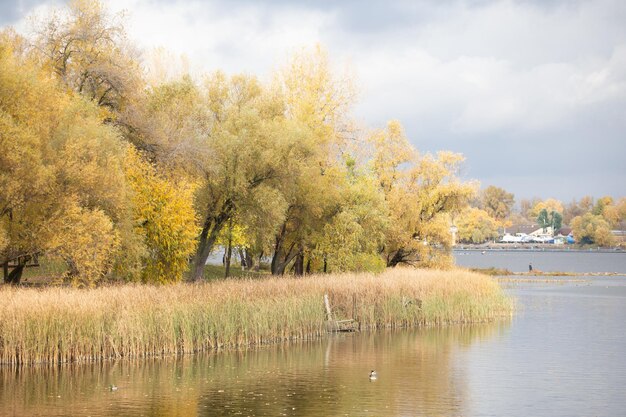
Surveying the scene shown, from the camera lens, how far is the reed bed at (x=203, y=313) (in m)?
31.7

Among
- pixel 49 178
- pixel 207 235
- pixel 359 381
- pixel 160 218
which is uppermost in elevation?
pixel 49 178

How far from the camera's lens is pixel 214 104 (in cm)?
5947

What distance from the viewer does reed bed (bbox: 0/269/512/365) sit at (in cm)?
3166

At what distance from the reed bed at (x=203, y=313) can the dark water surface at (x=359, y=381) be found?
0.94 m

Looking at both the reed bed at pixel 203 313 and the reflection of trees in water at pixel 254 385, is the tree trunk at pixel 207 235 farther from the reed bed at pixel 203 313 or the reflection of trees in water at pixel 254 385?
the reflection of trees in water at pixel 254 385

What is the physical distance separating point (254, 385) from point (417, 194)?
146ft

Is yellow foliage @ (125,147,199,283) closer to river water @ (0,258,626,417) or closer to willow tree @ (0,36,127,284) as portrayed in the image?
willow tree @ (0,36,127,284)

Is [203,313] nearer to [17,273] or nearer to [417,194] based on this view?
[17,273]

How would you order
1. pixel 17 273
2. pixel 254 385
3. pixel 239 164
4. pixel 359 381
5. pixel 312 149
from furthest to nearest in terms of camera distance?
pixel 312 149
pixel 239 164
pixel 17 273
pixel 359 381
pixel 254 385

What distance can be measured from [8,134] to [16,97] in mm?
2501

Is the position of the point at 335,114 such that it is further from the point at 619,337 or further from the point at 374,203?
the point at 619,337

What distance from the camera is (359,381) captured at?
3100 centimetres

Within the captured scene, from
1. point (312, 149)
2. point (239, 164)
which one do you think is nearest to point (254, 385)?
point (239, 164)

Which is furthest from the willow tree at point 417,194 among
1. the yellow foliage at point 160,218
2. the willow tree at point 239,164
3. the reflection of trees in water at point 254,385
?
the reflection of trees in water at point 254,385
